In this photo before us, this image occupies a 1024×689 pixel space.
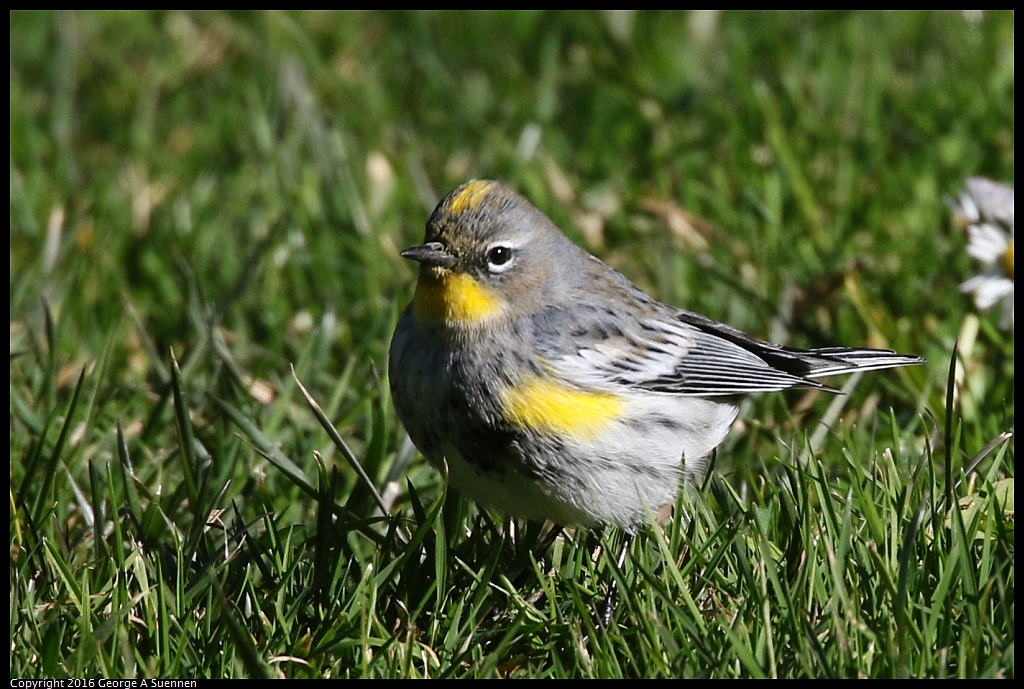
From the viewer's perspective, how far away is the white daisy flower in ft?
14.1

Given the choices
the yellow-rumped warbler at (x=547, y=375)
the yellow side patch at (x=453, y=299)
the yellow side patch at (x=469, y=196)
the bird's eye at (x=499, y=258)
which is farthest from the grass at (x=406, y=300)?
the yellow side patch at (x=469, y=196)

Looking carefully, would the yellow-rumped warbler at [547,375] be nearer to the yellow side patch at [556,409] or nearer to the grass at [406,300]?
the yellow side patch at [556,409]

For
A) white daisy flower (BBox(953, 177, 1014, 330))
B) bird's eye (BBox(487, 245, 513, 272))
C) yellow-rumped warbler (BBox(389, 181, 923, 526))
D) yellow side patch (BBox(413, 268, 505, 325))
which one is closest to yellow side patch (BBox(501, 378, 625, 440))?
yellow-rumped warbler (BBox(389, 181, 923, 526))

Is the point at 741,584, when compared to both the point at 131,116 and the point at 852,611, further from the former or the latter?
the point at 131,116

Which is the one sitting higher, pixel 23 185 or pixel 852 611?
pixel 23 185

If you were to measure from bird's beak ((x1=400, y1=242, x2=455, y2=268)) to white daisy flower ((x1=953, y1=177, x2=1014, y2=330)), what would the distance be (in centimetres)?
174

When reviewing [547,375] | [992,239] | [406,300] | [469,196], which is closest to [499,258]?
[469,196]

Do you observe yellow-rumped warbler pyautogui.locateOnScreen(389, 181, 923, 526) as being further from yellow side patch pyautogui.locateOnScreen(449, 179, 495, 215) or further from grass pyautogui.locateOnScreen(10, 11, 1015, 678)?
grass pyautogui.locateOnScreen(10, 11, 1015, 678)

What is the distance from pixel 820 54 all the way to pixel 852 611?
15.1ft

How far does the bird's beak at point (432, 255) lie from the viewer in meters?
3.59

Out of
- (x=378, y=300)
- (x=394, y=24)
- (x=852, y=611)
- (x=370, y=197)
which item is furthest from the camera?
(x=394, y=24)

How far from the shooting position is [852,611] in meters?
2.84

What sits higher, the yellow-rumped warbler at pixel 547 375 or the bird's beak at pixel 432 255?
the bird's beak at pixel 432 255

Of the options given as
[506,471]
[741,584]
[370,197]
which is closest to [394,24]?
Answer: [370,197]
